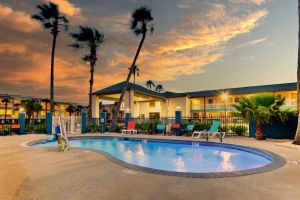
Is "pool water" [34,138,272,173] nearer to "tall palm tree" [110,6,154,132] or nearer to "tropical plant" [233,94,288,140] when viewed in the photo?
"tropical plant" [233,94,288,140]

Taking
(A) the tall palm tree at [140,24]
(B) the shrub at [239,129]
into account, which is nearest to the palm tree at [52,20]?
(A) the tall palm tree at [140,24]

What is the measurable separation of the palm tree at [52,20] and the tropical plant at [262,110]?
19.7m

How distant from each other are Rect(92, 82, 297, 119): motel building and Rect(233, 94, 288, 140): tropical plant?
613 inches

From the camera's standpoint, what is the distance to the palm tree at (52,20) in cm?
2558

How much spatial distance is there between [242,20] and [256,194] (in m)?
17.6

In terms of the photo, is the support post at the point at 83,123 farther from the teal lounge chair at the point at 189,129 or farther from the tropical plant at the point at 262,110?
the tropical plant at the point at 262,110

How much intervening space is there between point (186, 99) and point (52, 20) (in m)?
20.8

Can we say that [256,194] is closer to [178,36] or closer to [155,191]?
[155,191]

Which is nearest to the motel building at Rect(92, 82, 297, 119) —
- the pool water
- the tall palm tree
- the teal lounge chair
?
the tall palm tree

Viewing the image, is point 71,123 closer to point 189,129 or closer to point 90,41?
point 189,129

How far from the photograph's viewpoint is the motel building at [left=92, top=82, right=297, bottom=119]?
102ft

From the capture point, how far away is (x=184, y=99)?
36375 mm

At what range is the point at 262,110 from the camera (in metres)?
13.6

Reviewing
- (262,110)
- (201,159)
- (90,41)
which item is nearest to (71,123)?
(90,41)
